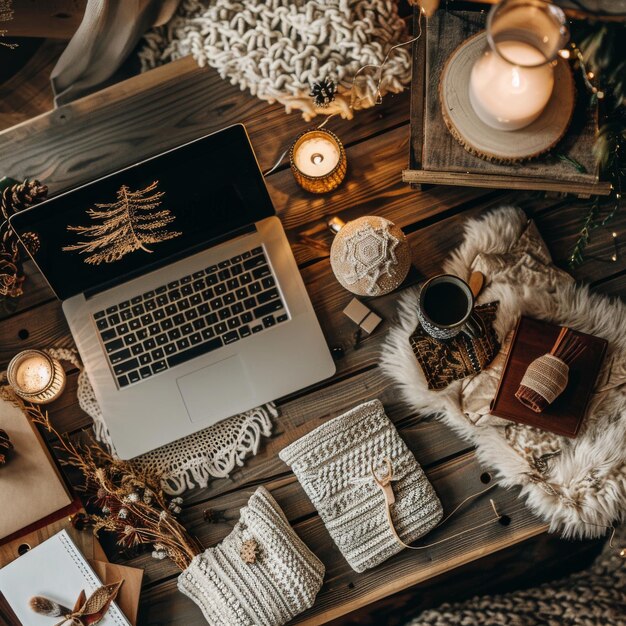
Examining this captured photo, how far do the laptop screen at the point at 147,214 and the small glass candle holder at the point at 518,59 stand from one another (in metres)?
0.36

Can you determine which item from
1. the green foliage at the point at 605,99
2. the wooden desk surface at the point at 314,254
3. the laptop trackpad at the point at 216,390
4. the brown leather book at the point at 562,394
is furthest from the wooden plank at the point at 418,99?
the laptop trackpad at the point at 216,390

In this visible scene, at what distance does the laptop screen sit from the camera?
→ 2.88 feet

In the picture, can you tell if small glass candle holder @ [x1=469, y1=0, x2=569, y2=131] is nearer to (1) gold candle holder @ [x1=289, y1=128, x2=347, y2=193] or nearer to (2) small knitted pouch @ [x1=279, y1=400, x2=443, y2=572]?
(1) gold candle holder @ [x1=289, y1=128, x2=347, y2=193]

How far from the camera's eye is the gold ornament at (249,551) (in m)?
0.94

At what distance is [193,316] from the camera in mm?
971

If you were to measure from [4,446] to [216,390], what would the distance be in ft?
1.23

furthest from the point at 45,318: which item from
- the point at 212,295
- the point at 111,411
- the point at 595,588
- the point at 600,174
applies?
the point at 595,588

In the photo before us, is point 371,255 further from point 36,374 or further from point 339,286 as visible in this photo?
point 36,374

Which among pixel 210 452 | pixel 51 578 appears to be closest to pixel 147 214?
pixel 210 452

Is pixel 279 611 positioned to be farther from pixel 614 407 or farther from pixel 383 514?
pixel 614 407

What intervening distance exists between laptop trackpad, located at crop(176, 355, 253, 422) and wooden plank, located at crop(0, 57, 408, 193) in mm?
378

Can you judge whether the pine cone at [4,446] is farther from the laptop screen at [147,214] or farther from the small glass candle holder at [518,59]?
the small glass candle holder at [518,59]

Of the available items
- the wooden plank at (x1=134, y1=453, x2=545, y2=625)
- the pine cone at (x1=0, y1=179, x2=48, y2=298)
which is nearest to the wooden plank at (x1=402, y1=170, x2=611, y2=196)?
the wooden plank at (x1=134, y1=453, x2=545, y2=625)

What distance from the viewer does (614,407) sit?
0.94 meters
